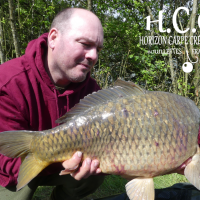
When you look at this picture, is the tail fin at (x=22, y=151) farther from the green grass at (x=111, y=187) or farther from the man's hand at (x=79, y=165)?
the green grass at (x=111, y=187)

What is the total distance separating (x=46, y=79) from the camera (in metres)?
1.44

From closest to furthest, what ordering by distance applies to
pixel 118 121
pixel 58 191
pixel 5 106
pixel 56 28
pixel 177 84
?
pixel 118 121
pixel 5 106
pixel 56 28
pixel 58 191
pixel 177 84

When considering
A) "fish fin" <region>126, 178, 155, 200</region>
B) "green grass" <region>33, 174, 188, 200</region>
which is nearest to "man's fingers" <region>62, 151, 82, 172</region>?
"fish fin" <region>126, 178, 155, 200</region>

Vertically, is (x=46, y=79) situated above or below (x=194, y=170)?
above

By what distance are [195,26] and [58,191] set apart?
4.54 m

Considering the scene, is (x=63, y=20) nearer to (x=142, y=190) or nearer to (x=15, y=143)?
(x=15, y=143)

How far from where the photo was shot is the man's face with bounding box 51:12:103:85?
1407mm

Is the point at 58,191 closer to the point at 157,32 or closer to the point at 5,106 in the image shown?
the point at 5,106

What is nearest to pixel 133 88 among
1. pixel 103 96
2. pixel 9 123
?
pixel 103 96

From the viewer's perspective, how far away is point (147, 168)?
1.10 meters

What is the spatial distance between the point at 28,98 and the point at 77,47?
441mm

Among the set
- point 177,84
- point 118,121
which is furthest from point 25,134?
point 177,84

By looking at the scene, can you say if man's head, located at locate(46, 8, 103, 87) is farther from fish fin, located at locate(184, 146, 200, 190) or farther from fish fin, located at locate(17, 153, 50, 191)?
fish fin, located at locate(184, 146, 200, 190)

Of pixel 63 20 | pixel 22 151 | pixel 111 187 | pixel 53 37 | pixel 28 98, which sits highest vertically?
pixel 63 20
